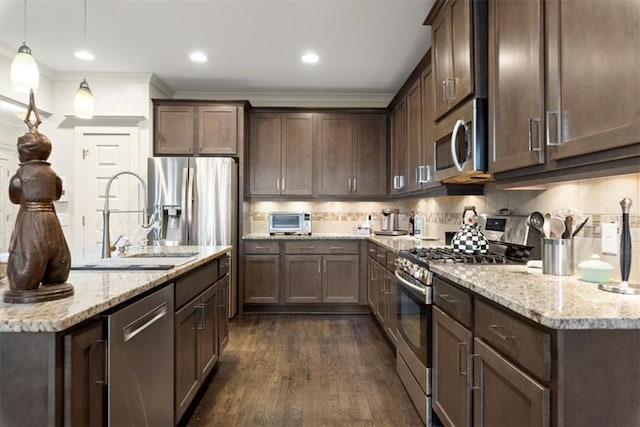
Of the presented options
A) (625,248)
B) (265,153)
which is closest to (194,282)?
(625,248)

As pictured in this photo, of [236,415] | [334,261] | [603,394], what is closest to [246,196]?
[334,261]

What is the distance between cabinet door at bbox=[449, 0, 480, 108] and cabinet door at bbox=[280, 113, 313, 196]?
2.50m

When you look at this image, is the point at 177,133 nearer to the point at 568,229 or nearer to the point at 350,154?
the point at 350,154

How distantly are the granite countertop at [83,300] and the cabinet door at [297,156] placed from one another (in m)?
2.79

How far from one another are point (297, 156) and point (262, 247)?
1.20 metres

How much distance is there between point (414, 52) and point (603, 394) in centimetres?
330

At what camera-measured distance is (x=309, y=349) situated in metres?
3.26

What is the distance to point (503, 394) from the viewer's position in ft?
4.19

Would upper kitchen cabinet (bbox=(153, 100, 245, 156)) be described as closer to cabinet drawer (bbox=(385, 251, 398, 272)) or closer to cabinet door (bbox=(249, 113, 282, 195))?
cabinet door (bbox=(249, 113, 282, 195))

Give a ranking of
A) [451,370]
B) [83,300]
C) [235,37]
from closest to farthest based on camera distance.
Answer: [83,300]
[451,370]
[235,37]

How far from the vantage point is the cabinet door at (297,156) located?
459cm

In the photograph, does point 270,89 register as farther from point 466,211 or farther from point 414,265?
point 414,265

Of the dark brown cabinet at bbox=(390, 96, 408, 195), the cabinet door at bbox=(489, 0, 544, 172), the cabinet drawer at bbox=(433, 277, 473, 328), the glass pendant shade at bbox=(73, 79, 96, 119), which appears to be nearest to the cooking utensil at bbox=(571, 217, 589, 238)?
the cabinet door at bbox=(489, 0, 544, 172)

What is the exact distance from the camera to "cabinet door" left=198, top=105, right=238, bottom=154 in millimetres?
4344
